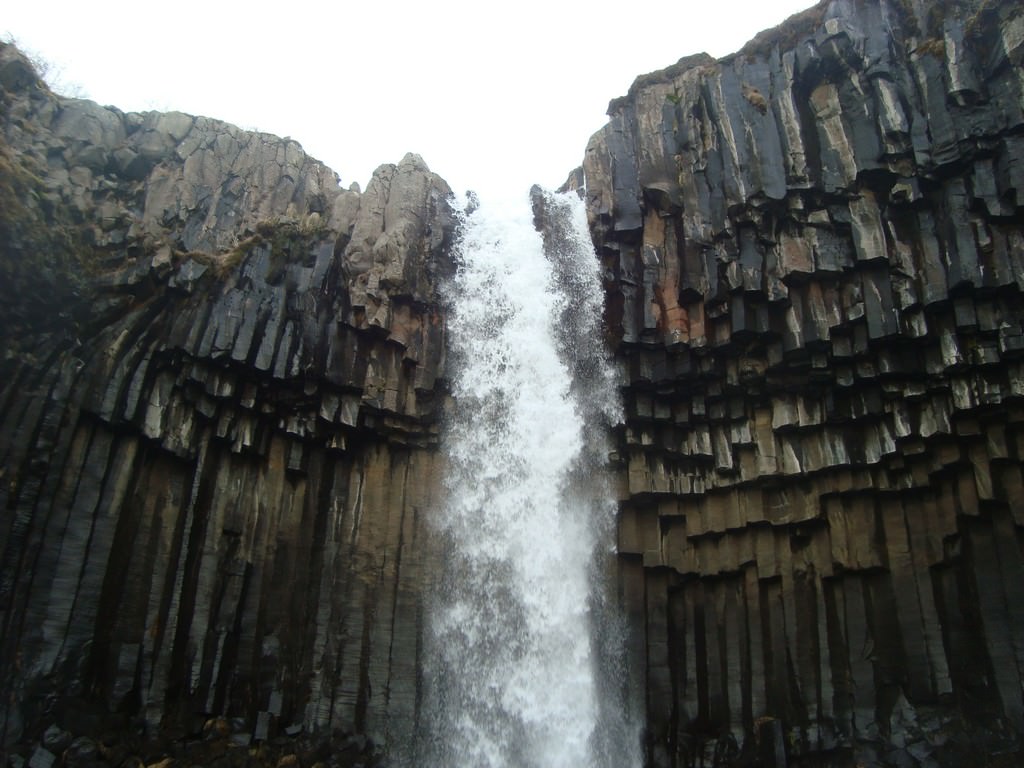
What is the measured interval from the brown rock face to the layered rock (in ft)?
14.7

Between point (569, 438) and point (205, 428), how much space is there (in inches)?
266

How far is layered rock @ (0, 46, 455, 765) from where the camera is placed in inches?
491

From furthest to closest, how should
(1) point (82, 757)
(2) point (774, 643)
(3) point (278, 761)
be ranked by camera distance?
(2) point (774, 643), (3) point (278, 761), (1) point (82, 757)

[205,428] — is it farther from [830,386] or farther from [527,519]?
[830,386]

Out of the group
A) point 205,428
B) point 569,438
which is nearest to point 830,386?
point 569,438

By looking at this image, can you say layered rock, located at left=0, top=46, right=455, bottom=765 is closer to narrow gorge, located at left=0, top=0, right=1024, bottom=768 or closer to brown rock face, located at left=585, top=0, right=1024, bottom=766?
narrow gorge, located at left=0, top=0, right=1024, bottom=768

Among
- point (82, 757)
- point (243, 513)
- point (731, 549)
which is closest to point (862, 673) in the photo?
point (731, 549)

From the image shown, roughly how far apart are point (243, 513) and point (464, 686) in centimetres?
492

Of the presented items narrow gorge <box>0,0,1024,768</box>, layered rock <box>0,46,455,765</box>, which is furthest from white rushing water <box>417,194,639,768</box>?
layered rock <box>0,46,455,765</box>

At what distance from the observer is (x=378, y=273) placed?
16.2 metres

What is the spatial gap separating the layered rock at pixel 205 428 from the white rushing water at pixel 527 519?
65cm

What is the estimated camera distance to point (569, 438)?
16250 millimetres

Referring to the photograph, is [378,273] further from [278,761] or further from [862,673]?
[862,673]

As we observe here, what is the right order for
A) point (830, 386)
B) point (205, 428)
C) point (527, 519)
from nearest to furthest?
point (830, 386) → point (205, 428) → point (527, 519)
